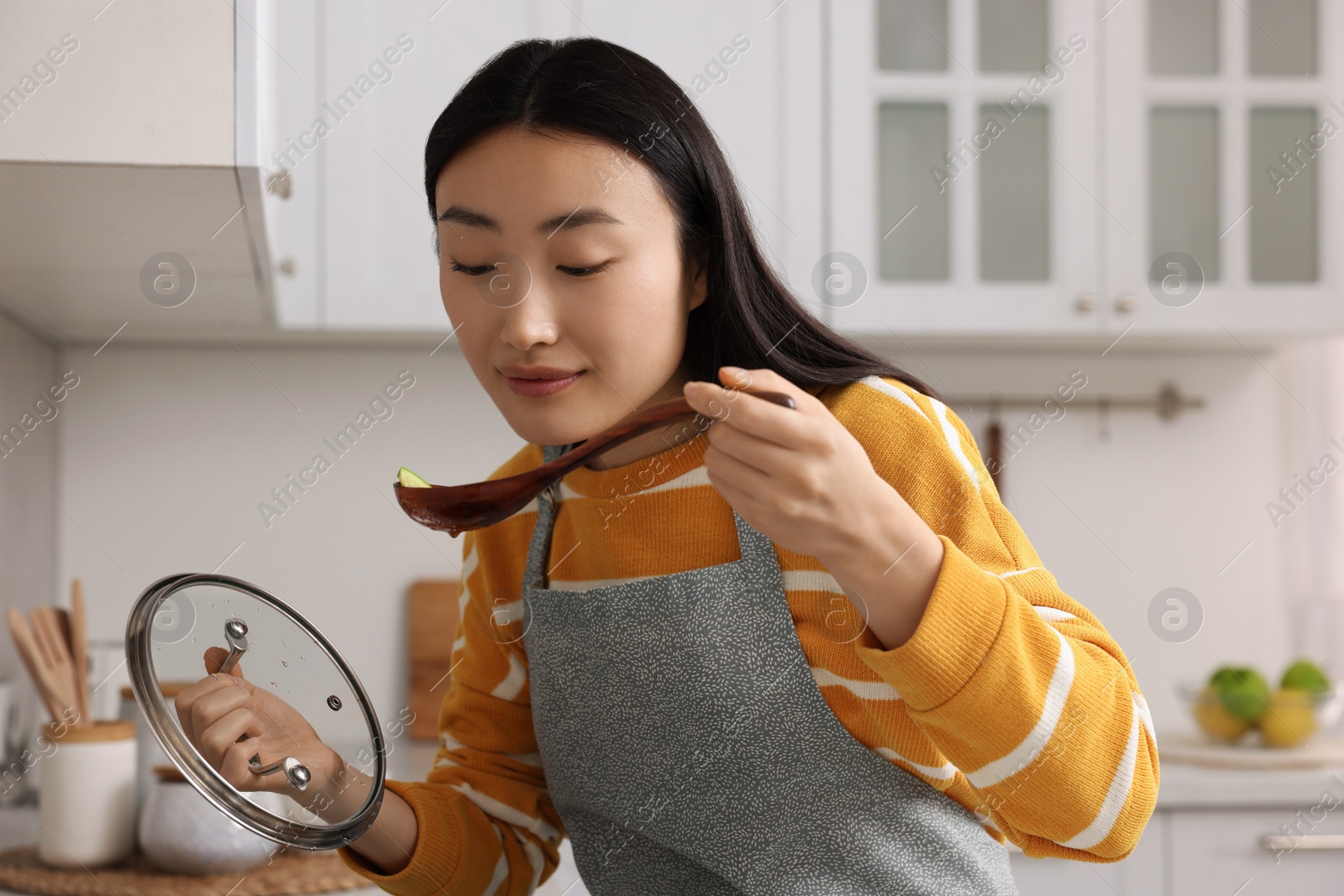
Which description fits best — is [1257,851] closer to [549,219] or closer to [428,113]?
[549,219]

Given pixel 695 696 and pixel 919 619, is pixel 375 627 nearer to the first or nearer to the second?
pixel 695 696

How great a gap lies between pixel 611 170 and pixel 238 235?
0.59 meters

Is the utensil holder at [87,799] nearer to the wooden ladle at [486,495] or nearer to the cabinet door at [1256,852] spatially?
the wooden ladle at [486,495]

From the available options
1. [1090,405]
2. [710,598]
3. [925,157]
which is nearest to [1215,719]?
[1090,405]

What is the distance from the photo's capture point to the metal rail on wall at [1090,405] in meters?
2.00

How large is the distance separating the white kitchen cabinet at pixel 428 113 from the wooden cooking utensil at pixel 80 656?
0.50 m

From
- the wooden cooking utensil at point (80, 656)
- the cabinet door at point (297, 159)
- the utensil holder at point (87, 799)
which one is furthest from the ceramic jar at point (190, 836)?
the cabinet door at point (297, 159)

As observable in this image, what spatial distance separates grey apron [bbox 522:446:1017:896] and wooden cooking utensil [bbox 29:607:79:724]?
723mm

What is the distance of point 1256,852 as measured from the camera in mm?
1547

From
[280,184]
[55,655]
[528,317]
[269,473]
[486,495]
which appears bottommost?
[55,655]

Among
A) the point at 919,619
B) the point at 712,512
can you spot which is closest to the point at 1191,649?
the point at 712,512

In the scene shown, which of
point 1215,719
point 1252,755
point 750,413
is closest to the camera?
point 750,413

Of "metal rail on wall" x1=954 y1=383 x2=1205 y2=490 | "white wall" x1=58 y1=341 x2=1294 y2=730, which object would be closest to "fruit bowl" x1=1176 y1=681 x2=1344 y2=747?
"white wall" x1=58 y1=341 x2=1294 y2=730

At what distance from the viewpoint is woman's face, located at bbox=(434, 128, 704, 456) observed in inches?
26.8
